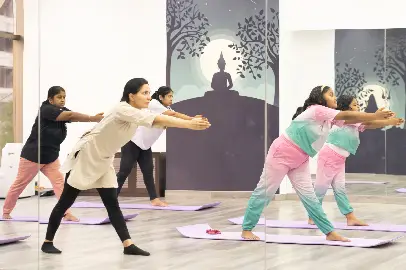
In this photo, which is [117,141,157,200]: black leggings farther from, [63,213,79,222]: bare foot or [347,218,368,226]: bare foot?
[347,218,368,226]: bare foot

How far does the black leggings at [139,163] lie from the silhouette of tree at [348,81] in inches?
65.7

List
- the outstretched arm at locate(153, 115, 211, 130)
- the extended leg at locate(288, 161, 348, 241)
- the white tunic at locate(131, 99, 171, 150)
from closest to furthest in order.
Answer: the outstretched arm at locate(153, 115, 211, 130), the extended leg at locate(288, 161, 348, 241), the white tunic at locate(131, 99, 171, 150)

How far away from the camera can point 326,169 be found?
6957mm

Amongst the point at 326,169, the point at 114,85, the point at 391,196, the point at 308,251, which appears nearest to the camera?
the point at 114,85

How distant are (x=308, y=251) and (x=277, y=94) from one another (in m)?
1.27

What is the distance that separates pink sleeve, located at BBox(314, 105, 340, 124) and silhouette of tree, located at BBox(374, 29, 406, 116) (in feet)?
6.93

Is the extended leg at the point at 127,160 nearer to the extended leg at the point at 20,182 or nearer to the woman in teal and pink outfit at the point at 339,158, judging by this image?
the extended leg at the point at 20,182

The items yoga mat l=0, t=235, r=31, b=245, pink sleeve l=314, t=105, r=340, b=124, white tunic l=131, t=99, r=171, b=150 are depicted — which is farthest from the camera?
white tunic l=131, t=99, r=171, b=150

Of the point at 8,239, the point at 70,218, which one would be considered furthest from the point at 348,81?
the point at 8,239

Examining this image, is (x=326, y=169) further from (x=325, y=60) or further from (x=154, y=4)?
(x=154, y=4)

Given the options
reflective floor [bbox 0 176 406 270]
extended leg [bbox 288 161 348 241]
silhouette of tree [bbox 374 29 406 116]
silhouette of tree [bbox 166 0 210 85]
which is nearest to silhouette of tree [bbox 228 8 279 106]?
silhouette of tree [bbox 166 0 210 85]

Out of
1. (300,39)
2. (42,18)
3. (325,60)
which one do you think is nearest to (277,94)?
(300,39)

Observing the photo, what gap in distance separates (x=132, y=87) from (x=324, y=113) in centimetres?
133

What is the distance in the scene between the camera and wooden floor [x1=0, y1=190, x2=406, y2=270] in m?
5.09
